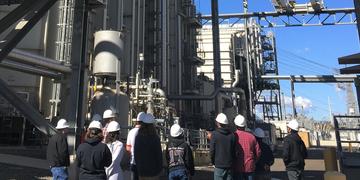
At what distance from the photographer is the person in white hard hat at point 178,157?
5680mm

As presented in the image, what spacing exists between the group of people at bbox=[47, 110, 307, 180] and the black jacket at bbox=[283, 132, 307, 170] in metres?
0.05

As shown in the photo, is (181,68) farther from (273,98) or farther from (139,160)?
(273,98)

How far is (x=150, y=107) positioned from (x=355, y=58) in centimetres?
1051

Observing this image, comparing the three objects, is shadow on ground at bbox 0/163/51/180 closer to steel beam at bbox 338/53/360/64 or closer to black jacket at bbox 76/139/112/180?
black jacket at bbox 76/139/112/180

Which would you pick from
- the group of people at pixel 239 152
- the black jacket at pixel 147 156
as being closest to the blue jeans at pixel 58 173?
the black jacket at pixel 147 156

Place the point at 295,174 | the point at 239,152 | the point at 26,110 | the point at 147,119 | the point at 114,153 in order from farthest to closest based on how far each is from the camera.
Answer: the point at 26,110
the point at 295,174
the point at 239,152
the point at 147,119
the point at 114,153

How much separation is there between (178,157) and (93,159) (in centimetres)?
142

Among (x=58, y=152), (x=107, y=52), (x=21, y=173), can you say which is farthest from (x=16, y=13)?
(x=58, y=152)

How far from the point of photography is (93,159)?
15.6 feet

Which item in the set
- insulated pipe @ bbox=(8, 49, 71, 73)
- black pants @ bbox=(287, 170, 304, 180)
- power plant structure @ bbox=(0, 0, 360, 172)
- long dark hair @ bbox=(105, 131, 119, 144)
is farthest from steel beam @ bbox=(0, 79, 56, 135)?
black pants @ bbox=(287, 170, 304, 180)

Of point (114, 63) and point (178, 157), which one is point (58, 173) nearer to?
point (178, 157)

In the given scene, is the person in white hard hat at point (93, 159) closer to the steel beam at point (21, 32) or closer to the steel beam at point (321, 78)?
the steel beam at point (21, 32)

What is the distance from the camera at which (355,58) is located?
6.98 m

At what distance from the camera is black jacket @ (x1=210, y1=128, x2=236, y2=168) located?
5.95 metres
